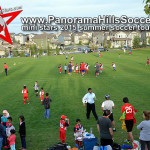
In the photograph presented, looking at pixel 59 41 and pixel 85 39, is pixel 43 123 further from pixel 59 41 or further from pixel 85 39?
pixel 85 39

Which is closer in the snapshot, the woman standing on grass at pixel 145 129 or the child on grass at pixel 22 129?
the woman standing on grass at pixel 145 129

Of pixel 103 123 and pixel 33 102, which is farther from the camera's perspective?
pixel 33 102

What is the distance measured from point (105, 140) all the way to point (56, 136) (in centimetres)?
343

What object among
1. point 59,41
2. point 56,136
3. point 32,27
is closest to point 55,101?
point 56,136

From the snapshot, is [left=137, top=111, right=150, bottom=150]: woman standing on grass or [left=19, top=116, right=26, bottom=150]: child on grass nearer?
[left=137, top=111, right=150, bottom=150]: woman standing on grass

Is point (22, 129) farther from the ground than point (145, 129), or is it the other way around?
point (145, 129)

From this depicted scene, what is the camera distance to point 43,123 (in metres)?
11.9

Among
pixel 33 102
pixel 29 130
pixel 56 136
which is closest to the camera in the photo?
pixel 56 136

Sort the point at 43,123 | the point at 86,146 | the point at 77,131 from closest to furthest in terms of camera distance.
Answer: the point at 86,146, the point at 77,131, the point at 43,123

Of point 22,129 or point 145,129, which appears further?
point 22,129

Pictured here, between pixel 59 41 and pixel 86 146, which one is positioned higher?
pixel 59 41

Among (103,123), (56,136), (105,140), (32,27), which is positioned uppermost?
(32,27)

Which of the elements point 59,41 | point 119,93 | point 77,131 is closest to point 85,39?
point 59,41

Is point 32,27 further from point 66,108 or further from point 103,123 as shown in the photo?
point 103,123
